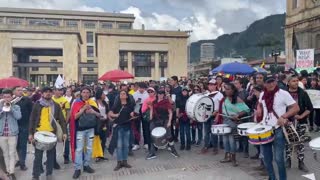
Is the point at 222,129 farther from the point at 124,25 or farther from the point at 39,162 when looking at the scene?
the point at 124,25

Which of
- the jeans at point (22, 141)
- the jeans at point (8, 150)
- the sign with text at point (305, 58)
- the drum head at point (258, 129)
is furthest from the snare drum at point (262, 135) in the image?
the sign with text at point (305, 58)

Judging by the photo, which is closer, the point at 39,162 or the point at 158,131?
the point at 39,162

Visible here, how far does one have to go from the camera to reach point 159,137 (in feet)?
27.0

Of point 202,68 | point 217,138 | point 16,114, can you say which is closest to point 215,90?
point 217,138

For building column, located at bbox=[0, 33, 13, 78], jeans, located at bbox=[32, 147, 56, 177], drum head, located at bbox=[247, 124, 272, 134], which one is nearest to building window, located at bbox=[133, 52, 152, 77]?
building column, located at bbox=[0, 33, 13, 78]

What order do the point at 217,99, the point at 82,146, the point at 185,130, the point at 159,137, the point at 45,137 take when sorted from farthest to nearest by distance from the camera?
the point at 185,130, the point at 217,99, the point at 159,137, the point at 82,146, the point at 45,137

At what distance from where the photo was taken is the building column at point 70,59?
184 ft

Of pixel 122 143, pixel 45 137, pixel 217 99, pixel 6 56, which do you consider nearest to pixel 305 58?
pixel 217 99

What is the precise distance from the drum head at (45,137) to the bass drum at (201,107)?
127 inches

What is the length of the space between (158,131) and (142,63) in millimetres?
56939

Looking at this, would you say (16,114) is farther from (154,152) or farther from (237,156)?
(237,156)

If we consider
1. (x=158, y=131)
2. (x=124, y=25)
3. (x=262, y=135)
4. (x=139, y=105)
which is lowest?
(x=158, y=131)

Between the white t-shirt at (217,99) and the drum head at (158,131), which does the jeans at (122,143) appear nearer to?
the drum head at (158,131)

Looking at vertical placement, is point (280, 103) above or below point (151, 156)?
above
